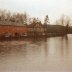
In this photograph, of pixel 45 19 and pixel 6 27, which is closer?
pixel 6 27

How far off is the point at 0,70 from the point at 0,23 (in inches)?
1413

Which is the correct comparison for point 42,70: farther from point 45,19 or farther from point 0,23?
point 45,19

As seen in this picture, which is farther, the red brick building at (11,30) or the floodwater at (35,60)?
the red brick building at (11,30)

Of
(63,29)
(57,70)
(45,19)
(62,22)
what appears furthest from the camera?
(62,22)

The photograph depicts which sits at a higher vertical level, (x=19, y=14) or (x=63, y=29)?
(x=19, y=14)

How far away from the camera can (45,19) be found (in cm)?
7188

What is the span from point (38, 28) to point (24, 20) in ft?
28.9

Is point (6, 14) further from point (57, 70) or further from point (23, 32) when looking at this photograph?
point (57, 70)

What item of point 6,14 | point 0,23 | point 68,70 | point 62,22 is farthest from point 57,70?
point 62,22

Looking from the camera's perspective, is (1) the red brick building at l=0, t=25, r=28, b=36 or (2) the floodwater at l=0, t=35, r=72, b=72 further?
(1) the red brick building at l=0, t=25, r=28, b=36

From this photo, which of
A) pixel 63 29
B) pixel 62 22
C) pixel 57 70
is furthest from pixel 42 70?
pixel 62 22

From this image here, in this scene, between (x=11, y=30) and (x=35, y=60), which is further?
(x=11, y=30)

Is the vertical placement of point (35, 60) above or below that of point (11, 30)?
below

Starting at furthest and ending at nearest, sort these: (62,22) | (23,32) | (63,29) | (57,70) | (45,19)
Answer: (62,22) → (63,29) → (45,19) → (23,32) → (57,70)
